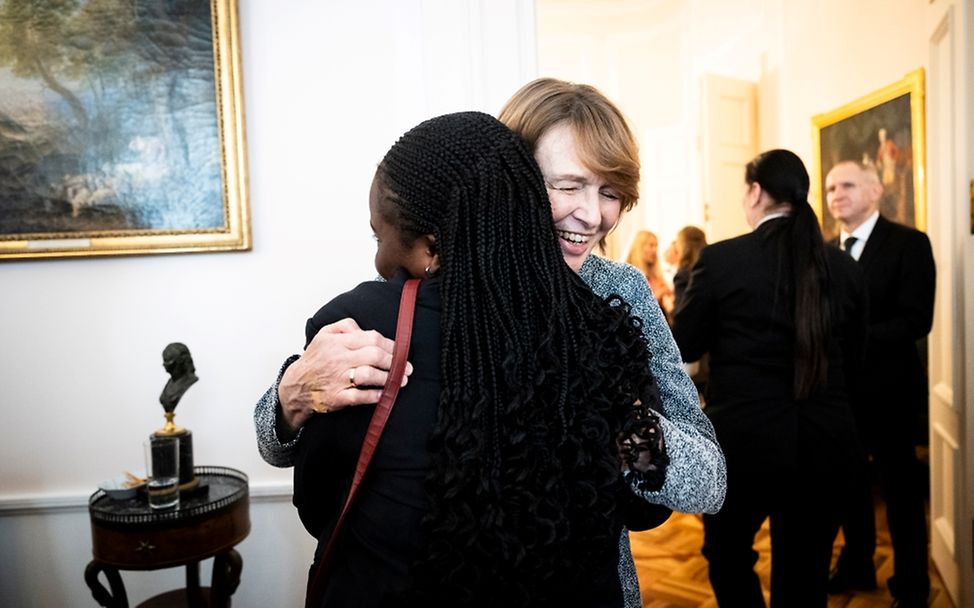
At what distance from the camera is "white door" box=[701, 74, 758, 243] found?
6.25 meters

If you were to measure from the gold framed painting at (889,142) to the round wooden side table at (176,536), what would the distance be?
3797mm

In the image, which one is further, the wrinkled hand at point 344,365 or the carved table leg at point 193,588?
the carved table leg at point 193,588

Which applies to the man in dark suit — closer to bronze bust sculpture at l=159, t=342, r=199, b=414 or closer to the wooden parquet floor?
the wooden parquet floor

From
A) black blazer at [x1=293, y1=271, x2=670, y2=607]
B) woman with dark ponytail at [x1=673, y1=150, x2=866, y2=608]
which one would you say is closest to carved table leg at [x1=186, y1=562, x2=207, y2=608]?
black blazer at [x1=293, y1=271, x2=670, y2=607]

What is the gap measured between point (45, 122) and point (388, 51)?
4.09 feet

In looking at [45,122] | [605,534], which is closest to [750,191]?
[605,534]

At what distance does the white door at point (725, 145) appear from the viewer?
625cm

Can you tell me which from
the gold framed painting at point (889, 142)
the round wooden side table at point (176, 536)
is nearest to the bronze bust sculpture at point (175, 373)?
the round wooden side table at point (176, 536)

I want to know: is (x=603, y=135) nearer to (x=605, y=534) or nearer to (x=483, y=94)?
(x=605, y=534)

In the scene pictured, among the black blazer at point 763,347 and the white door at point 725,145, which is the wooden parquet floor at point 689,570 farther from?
the white door at point 725,145

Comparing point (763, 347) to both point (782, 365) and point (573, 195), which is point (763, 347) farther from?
point (573, 195)

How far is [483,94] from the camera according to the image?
2480 mm

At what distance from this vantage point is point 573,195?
137cm

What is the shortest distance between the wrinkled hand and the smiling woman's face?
0.49 meters
